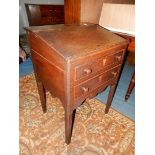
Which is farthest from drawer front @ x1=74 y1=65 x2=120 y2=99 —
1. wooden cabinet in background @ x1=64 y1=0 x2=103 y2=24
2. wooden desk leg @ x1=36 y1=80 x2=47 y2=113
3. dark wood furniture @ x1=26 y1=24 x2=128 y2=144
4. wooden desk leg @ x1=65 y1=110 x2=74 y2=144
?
wooden cabinet in background @ x1=64 y1=0 x2=103 y2=24

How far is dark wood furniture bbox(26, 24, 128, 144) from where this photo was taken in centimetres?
111

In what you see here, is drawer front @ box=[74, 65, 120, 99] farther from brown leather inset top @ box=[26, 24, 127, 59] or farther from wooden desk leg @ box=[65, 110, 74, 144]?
brown leather inset top @ box=[26, 24, 127, 59]

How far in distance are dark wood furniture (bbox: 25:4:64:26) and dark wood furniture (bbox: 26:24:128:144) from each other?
153cm

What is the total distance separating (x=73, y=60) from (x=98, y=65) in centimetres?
29

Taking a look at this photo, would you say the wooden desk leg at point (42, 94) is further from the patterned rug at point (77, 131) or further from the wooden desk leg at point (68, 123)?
the wooden desk leg at point (68, 123)

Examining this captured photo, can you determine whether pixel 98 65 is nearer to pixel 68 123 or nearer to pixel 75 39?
pixel 75 39

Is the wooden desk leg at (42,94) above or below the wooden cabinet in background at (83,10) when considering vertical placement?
below

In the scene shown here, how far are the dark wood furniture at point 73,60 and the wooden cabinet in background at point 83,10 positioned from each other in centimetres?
66

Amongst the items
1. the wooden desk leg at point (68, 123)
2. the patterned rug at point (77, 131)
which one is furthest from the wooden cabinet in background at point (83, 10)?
the wooden desk leg at point (68, 123)

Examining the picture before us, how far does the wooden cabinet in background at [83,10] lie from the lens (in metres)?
2.09

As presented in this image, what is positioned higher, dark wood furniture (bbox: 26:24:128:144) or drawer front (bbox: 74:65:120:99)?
dark wood furniture (bbox: 26:24:128:144)

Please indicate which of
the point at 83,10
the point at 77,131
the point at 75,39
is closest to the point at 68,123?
the point at 77,131
